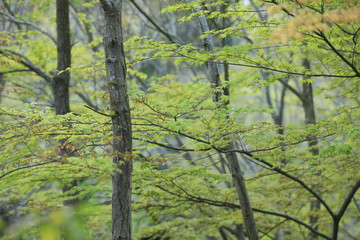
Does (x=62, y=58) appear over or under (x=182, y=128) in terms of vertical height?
over

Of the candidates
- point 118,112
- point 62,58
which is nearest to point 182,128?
point 118,112

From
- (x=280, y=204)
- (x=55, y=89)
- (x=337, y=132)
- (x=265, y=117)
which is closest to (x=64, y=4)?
(x=55, y=89)

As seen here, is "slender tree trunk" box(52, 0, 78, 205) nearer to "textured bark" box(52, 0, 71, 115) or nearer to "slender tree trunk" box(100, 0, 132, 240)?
"textured bark" box(52, 0, 71, 115)

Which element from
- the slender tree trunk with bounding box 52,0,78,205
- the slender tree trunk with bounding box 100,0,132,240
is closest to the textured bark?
the slender tree trunk with bounding box 52,0,78,205

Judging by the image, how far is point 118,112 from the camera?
413 centimetres

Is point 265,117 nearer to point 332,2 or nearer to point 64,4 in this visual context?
point 64,4

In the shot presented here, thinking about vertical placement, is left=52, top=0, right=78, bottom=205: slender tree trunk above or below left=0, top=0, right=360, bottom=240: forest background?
above

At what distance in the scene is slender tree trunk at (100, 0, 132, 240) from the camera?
13.4 feet

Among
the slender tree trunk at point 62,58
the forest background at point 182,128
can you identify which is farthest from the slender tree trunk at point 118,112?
the slender tree trunk at point 62,58

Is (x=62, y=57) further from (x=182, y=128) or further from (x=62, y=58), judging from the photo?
(x=182, y=128)

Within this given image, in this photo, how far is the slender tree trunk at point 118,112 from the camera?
4.09 metres

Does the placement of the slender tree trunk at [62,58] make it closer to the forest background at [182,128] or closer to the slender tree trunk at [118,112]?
the forest background at [182,128]

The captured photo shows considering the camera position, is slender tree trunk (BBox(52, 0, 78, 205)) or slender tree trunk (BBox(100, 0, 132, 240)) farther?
slender tree trunk (BBox(52, 0, 78, 205))

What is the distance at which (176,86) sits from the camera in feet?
32.2
